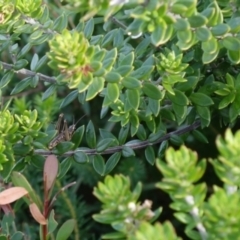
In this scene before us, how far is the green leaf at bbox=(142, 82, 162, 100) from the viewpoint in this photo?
3.77ft

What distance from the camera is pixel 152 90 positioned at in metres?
1.16

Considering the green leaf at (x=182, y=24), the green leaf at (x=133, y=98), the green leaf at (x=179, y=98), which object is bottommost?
the green leaf at (x=179, y=98)

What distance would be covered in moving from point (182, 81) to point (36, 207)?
1.27ft

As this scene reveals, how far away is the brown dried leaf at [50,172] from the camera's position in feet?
3.58

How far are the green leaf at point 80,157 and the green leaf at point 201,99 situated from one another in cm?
27

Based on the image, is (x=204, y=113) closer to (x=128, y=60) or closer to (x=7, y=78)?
(x=128, y=60)

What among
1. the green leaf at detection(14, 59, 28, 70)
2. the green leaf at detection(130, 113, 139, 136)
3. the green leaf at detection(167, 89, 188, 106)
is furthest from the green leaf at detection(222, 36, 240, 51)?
the green leaf at detection(14, 59, 28, 70)

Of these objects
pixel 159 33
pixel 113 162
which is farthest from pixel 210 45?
pixel 113 162

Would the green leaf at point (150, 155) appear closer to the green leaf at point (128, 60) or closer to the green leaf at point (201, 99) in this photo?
the green leaf at point (201, 99)

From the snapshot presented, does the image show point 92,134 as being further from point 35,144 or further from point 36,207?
point 36,207

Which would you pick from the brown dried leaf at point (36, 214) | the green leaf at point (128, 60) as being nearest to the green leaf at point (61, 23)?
the green leaf at point (128, 60)

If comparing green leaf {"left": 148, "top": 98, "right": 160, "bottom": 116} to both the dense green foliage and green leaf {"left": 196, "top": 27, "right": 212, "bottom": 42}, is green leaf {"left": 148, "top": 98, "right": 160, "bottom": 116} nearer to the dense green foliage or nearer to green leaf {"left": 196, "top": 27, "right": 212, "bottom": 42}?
the dense green foliage

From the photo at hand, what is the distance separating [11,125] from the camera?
1.18 meters

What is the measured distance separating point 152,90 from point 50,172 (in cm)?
26
